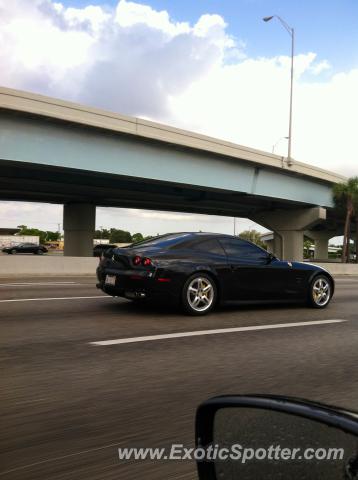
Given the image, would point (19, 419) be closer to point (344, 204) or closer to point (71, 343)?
point (71, 343)

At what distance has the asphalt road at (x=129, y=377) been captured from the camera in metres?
2.88

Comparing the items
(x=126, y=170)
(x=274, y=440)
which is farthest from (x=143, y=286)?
(x=126, y=170)

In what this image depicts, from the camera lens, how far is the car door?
8594 millimetres

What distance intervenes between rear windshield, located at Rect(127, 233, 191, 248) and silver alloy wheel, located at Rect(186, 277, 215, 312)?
77cm

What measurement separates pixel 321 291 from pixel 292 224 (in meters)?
35.2

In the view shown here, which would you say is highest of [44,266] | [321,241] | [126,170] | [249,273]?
[126,170]

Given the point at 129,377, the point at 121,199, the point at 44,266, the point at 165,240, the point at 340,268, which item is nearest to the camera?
the point at 129,377

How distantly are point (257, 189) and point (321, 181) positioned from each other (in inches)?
355

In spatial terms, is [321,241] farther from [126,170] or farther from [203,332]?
[203,332]

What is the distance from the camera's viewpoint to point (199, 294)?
326 inches

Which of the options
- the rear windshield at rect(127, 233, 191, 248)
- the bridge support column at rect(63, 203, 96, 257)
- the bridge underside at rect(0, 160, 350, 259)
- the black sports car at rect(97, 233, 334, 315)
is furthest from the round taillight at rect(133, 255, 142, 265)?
the bridge support column at rect(63, 203, 96, 257)

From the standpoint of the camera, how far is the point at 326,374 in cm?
489

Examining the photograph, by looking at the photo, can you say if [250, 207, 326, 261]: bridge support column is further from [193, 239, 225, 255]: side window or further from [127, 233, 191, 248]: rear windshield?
[127, 233, 191, 248]: rear windshield

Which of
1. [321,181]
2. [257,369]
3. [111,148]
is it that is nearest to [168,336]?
[257,369]
